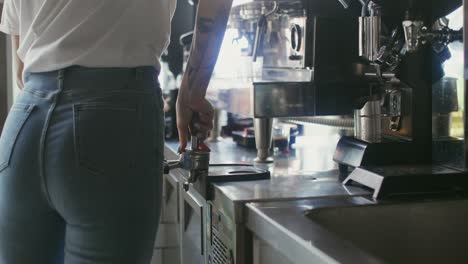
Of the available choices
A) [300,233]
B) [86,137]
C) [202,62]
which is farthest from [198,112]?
[300,233]

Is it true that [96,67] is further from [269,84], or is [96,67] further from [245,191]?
[269,84]

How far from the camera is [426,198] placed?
116 centimetres

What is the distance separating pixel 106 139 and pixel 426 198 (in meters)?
0.58

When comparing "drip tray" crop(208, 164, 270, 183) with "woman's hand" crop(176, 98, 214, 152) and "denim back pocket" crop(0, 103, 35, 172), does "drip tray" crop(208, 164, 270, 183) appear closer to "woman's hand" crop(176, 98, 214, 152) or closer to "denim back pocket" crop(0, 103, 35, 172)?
"woman's hand" crop(176, 98, 214, 152)

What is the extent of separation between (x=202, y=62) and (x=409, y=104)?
45 centimetres

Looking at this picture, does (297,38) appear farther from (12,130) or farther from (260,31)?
(12,130)

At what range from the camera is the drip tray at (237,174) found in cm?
135

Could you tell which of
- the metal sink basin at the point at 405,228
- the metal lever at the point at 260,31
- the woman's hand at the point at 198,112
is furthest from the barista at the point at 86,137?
the metal lever at the point at 260,31

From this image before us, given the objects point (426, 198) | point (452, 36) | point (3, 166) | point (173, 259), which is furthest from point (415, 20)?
point (173, 259)

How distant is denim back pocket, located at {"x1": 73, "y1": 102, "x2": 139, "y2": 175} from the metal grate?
0.97 ft

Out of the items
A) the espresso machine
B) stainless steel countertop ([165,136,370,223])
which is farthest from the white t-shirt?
the espresso machine

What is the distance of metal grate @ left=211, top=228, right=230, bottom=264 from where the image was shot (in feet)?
3.92

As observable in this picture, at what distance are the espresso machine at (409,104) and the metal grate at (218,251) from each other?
28 cm

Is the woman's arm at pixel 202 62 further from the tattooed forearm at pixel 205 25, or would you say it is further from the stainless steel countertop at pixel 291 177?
the stainless steel countertop at pixel 291 177
